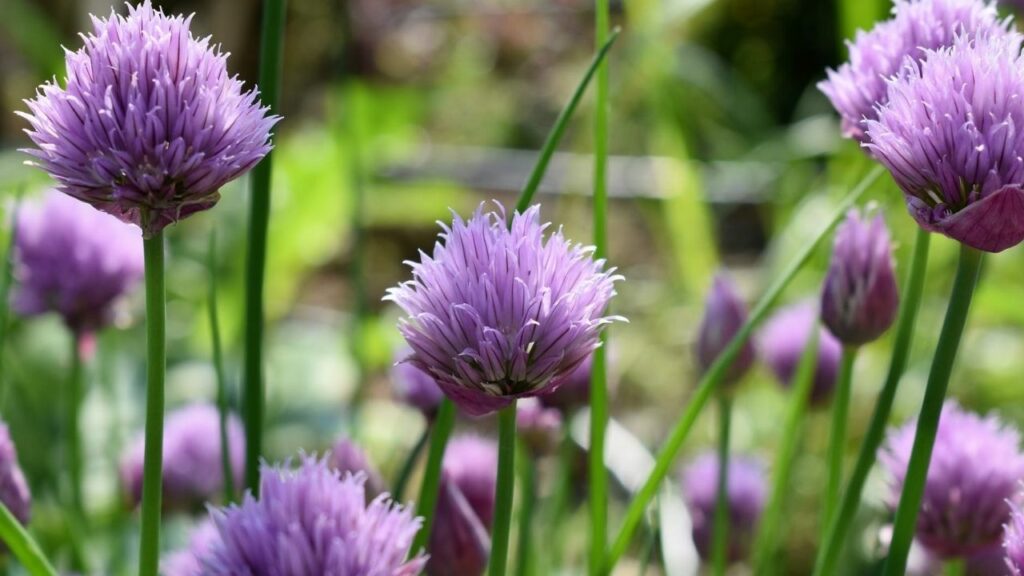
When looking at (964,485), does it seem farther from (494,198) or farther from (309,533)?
(494,198)

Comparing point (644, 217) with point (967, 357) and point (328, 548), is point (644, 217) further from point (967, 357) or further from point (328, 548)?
point (328, 548)

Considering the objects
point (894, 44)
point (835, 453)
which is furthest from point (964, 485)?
point (894, 44)

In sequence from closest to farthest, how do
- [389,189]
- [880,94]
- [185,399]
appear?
[880,94] < [185,399] < [389,189]

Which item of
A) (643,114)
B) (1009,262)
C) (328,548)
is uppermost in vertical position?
(643,114)

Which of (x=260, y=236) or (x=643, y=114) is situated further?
(x=643, y=114)

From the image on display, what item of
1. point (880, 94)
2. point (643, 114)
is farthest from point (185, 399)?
point (643, 114)

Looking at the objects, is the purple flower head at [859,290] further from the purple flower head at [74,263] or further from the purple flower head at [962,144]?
the purple flower head at [74,263]

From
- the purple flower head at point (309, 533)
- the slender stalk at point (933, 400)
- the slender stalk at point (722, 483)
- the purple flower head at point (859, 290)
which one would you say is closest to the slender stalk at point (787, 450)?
the slender stalk at point (722, 483)

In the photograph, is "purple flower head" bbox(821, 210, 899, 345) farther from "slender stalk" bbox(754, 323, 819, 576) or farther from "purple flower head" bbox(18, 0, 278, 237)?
"purple flower head" bbox(18, 0, 278, 237)
